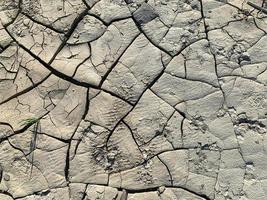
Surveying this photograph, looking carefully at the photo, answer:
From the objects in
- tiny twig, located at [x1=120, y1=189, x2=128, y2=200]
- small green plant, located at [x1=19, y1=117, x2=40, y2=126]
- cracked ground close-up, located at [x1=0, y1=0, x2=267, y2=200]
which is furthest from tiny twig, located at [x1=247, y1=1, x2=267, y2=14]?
small green plant, located at [x1=19, y1=117, x2=40, y2=126]

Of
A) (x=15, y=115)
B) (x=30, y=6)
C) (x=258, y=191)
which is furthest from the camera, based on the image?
(x=30, y=6)

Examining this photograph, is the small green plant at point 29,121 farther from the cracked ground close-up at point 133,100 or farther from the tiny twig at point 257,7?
the tiny twig at point 257,7

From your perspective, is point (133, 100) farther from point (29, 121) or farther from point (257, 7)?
point (257, 7)

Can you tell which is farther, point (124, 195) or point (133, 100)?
point (133, 100)

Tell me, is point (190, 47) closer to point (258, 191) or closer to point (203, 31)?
point (203, 31)

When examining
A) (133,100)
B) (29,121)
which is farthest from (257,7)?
(29,121)

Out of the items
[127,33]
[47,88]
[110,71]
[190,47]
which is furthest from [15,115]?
[190,47]

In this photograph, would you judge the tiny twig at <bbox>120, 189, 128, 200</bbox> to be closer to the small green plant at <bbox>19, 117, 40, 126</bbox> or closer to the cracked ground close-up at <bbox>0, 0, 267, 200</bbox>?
the cracked ground close-up at <bbox>0, 0, 267, 200</bbox>

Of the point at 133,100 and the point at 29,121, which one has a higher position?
the point at 29,121

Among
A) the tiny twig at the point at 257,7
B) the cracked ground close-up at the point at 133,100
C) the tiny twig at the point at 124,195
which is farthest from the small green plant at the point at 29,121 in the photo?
the tiny twig at the point at 257,7
